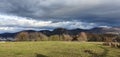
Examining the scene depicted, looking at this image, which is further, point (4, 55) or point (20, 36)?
point (20, 36)

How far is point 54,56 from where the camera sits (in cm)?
3459

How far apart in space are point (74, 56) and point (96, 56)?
119 inches

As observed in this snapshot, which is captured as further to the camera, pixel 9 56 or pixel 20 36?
pixel 20 36

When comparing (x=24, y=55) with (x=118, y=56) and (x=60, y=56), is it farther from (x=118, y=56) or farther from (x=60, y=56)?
(x=118, y=56)

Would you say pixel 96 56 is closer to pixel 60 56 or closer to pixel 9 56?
pixel 60 56

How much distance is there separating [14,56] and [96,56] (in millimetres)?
10798

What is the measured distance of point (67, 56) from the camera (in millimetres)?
33969

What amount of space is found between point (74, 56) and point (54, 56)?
2.66 meters

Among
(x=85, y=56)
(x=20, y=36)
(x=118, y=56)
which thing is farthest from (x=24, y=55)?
(x=20, y=36)

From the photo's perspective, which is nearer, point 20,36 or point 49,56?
point 49,56

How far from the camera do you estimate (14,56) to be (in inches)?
1355

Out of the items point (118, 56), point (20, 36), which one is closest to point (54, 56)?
point (118, 56)

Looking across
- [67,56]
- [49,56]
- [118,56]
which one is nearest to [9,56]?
[49,56]

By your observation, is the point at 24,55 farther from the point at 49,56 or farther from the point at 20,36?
the point at 20,36
